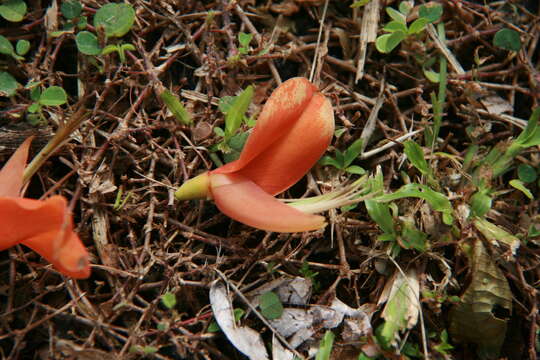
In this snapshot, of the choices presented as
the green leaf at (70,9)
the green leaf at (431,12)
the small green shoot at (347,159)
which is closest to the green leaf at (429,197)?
the small green shoot at (347,159)

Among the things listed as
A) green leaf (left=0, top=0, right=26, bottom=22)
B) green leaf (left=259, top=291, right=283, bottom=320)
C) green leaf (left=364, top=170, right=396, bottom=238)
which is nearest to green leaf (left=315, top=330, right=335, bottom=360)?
green leaf (left=259, top=291, right=283, bottom=320)

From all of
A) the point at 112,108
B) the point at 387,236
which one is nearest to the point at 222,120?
the point at 112,108

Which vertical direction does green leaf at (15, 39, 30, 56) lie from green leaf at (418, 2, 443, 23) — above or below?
below

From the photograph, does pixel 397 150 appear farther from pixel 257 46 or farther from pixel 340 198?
pixel 257 46

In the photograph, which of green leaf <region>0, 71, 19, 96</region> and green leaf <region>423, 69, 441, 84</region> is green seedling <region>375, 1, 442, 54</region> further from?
green leaf <region>0, 71, 19, 96</region>

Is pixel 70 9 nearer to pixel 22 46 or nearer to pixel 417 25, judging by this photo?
pixel 22 46

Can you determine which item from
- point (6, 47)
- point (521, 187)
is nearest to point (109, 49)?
point (6, 47)

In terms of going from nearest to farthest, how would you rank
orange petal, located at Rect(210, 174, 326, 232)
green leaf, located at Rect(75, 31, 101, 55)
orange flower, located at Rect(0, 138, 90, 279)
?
1. orange flower, located at Rect(0, 138, 90, 279)
2. orange petal, located at Rect(210, 174, 326, 232)
3. green leaf, located at Rect(75, 31, 101, 55)
